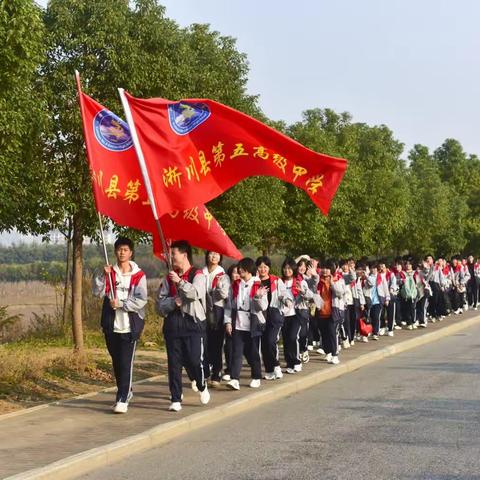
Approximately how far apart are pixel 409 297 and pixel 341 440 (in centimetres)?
1642

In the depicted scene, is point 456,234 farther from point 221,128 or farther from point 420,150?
point 221,128

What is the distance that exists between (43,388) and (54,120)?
13.1 feet

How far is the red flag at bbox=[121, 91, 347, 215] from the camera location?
1103 cm

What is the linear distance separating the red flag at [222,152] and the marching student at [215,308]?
70.4 inches

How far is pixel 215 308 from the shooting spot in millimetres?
13203

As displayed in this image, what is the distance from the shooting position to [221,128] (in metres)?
11.2

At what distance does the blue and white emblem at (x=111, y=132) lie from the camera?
1091 cm

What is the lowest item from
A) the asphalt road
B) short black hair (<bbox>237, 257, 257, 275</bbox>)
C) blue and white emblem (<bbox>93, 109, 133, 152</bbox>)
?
the asphalt road

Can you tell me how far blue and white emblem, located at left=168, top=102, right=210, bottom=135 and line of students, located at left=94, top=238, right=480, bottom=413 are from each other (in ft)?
4.41

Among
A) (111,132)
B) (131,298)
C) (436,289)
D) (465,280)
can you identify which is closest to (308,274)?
(111,132)

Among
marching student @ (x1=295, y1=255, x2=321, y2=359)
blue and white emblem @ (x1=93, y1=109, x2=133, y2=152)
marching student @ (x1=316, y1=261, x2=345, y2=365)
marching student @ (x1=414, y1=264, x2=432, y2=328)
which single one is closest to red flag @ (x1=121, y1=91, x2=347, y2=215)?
blue and white emblem @ (x1=93, y1=109, x2=133, y2=152)

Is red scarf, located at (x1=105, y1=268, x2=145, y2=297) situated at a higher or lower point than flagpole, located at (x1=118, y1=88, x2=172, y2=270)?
lower

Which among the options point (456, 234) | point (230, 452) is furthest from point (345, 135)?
point (230, 452)

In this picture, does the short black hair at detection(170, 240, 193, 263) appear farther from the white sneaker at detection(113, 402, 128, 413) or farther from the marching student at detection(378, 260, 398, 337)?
the marching student at detection(378, 260, 398, 337)
